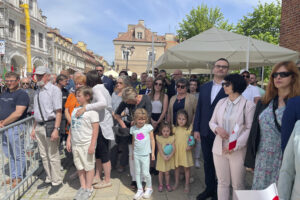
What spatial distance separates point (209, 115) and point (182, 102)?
2.71 feet

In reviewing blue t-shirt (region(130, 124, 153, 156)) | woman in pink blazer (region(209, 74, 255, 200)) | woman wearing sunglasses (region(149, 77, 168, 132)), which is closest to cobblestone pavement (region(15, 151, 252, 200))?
blue t-shirt (region(130, 124, 153, 156))

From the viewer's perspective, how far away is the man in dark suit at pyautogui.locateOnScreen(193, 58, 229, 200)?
107 inches

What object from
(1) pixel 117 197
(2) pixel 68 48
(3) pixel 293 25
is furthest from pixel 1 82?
(2) pixel 68 48

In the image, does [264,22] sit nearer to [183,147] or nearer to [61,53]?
[183,147]

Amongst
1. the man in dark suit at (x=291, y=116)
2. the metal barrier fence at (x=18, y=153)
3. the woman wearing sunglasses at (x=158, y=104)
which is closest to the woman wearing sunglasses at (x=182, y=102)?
the woman wearing sunglasses at (x=158, y=104)

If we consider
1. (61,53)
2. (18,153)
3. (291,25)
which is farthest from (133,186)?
(61,53)

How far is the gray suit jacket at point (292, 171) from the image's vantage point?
1229 millimetres

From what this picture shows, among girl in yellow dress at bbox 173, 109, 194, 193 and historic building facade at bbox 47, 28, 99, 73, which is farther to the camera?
historic building facade at bbox 47, 28, 99, 73

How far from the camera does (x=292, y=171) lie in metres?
1.29

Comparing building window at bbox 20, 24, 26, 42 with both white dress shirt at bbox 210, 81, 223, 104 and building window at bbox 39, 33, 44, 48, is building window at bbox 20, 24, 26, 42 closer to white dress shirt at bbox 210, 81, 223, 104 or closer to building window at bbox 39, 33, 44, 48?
building window at bbox 39, 33, 44, 48

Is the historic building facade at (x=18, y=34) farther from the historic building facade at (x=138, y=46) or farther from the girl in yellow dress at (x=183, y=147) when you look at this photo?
the girl in yellow dress at (x=183, y=147)

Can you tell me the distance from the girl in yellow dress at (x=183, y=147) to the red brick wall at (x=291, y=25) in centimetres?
562

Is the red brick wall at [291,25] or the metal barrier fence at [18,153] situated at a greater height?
the red brick wall at [291,25]

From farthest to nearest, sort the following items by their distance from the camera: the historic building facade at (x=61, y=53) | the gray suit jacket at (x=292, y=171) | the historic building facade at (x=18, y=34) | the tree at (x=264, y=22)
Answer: the historic building facade at (x=61, y=53) < the historic building facade at (x=18, y=34) < the tree at (x=264, y=22) < the gray suit jacket at (x=292, y=171)
